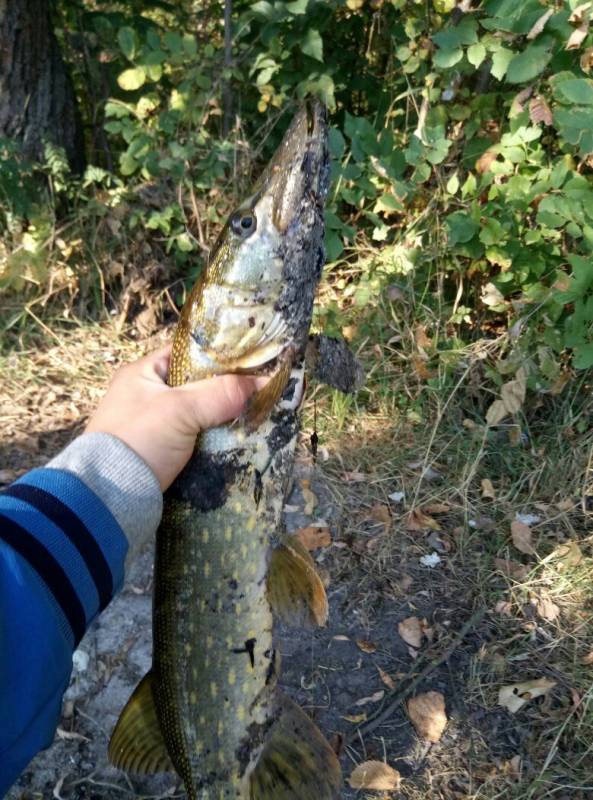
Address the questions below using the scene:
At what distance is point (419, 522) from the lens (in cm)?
272

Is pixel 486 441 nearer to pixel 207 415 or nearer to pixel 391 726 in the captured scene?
pixel 391 726

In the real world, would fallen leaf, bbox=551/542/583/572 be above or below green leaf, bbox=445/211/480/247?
below

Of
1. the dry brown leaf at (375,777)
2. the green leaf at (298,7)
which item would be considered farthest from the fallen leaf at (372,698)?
the green leaf at (298,7)

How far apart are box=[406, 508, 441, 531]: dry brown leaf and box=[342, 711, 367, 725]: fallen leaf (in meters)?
0.81

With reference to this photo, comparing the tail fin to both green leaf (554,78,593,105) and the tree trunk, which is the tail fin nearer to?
green leaf (554,78,593,105)

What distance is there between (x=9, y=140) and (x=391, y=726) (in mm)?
3165

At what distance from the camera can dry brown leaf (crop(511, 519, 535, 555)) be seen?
8.27 feet

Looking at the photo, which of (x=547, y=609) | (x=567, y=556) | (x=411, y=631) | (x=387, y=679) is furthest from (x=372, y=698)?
(x=567, y=556)

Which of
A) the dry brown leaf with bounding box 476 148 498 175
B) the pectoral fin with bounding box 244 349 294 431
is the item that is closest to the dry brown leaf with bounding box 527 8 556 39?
the dry brown leaf with bounding box 476 148 498 175

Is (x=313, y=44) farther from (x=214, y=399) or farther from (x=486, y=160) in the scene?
(x=214, y=399)

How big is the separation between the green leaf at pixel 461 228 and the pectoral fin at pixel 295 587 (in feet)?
5.39

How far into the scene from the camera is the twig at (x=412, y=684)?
2014 mm

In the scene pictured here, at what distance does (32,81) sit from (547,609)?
3656 millimetres

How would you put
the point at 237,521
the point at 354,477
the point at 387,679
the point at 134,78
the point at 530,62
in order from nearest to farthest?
the point at 237,521 → the point at 387,679 → the point at 530,62 → the point at 354,477 → the point at 134,78
